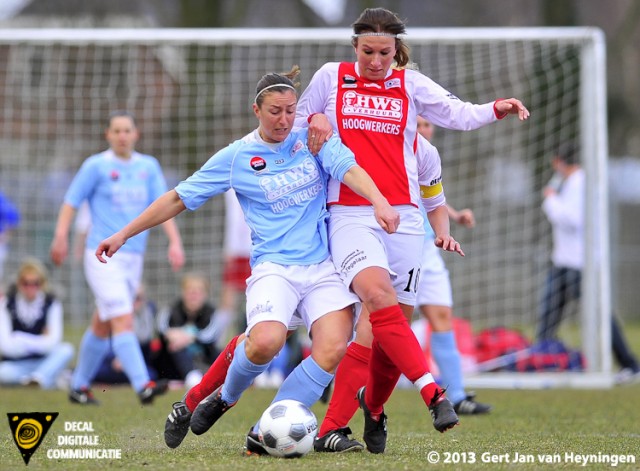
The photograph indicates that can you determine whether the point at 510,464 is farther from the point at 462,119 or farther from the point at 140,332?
the point at 140,332

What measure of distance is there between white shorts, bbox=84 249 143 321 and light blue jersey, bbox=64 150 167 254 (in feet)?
0.33

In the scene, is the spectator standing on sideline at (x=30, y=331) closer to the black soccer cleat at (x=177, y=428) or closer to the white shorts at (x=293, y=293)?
the black soccer cleat at (x=177, y=428)

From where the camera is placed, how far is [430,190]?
6.05 meters

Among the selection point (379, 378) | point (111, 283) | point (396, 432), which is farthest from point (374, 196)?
Result: point (111, 283)

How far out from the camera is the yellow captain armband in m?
6.04

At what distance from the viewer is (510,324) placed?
14602mm

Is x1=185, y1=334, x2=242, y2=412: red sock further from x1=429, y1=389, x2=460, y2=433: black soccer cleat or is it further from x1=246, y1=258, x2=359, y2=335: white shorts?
x1=429, y1=389, x2=460, y2=433: black soccer cleat

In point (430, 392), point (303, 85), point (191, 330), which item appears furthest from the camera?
point (303, 85)

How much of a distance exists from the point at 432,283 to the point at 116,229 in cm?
243

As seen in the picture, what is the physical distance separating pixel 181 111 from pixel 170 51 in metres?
1.95

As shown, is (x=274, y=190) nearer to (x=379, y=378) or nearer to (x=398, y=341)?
(x=398, y=341)

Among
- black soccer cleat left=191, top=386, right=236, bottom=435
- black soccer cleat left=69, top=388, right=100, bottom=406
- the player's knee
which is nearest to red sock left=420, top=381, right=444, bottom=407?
the player's knee

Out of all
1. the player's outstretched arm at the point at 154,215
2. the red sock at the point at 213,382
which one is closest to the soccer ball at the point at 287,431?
the red sock at the point at 213,382

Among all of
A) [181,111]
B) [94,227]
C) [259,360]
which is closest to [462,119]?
[259,360]
